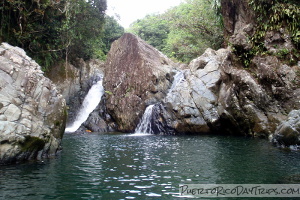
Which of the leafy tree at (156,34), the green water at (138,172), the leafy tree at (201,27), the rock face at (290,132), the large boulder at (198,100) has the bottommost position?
the green water at (138,172)

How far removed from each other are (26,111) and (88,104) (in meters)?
16.5

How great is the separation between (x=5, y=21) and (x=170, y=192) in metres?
17.9

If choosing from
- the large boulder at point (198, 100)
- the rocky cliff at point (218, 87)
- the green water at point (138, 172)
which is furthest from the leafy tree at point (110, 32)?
the green water at point (138, 172)

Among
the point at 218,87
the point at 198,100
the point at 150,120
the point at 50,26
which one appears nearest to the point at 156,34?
the point at 50,26

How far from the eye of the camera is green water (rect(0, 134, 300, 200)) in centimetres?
577

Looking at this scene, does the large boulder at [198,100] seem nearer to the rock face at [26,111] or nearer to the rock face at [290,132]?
the rock face at [290,132]

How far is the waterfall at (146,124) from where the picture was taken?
1938 centimetres

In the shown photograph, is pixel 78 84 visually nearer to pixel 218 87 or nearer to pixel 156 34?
pixel 218 87

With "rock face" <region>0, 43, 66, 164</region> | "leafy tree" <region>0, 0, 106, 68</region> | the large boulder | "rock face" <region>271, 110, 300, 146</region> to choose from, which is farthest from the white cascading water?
"rock face" <region>0, 43, 66, 164</region>

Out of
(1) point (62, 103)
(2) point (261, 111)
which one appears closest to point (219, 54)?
(2) point (261, 111)

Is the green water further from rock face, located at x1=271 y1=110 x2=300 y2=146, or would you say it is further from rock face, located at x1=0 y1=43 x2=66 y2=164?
rock face, located at x1=271 y1=110 x2=300 y2=146

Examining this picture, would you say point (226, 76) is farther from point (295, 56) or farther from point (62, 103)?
point (62, 103)

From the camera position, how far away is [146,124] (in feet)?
64.3

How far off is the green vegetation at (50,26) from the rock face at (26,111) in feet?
31.7
